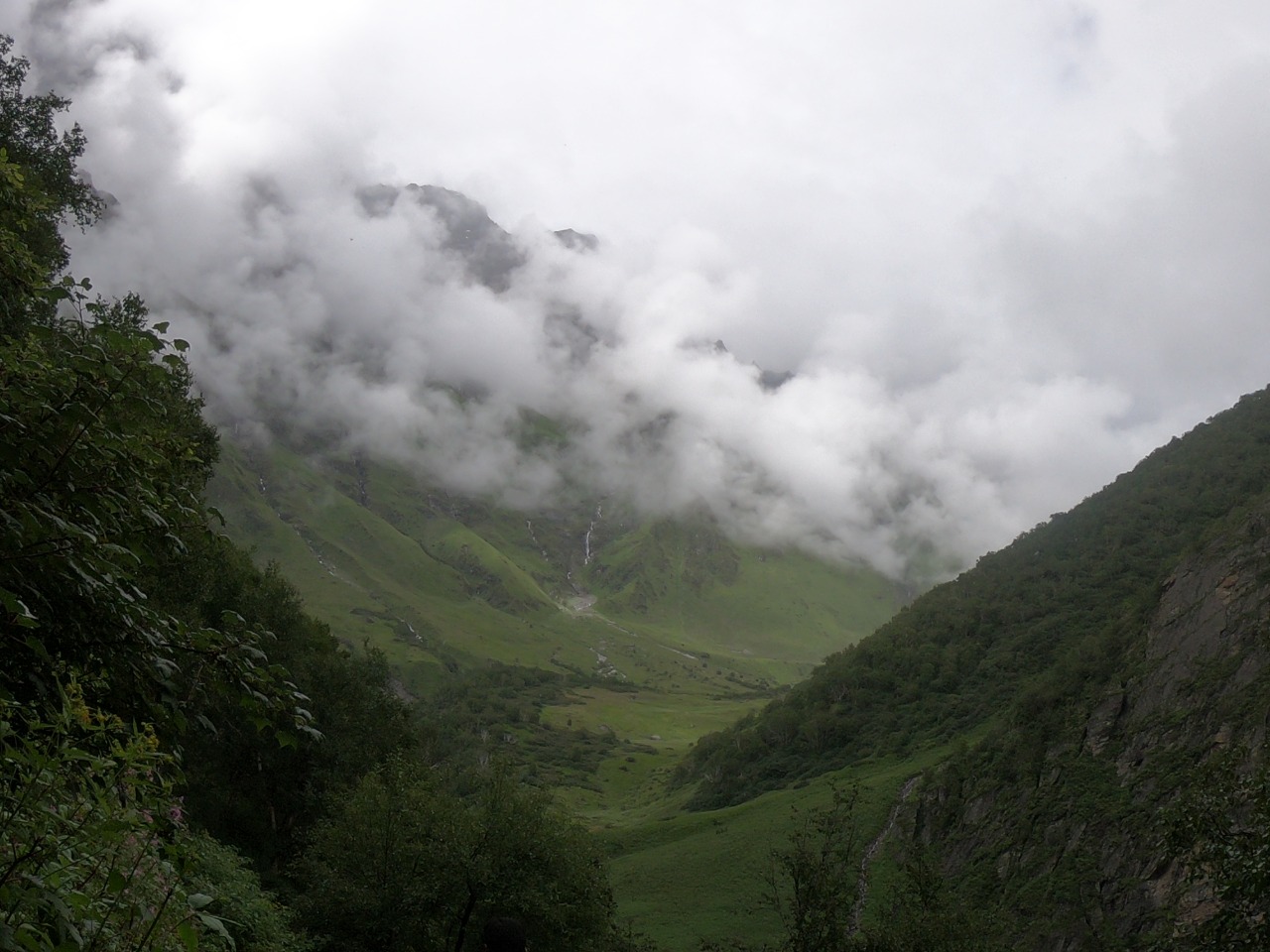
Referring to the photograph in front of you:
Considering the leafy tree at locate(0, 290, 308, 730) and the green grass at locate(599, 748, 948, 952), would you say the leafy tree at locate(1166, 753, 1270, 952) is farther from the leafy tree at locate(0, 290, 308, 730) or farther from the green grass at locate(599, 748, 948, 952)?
the green grass at locate(599, 748, 948, 952)

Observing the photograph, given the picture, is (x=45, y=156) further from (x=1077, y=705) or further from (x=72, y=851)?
(x=1077, y=705)

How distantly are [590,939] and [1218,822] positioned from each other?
2698cm

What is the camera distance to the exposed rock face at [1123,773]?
4869cm

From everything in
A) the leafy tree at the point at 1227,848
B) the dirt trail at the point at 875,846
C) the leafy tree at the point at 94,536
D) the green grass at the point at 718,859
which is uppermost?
the leafy tree at the point at 1227,848

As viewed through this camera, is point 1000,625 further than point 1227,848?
Yes

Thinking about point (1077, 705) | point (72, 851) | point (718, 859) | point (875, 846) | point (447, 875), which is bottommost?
point (718, 859)

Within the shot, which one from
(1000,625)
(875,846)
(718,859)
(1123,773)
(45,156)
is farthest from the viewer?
(1000,625)

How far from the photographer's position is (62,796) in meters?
6.23

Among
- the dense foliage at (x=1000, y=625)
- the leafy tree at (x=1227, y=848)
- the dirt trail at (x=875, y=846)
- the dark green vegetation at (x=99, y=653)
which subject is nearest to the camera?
the dark green vegetation at (x=99, y=653)

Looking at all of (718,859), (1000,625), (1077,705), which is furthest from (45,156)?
(1000,625)

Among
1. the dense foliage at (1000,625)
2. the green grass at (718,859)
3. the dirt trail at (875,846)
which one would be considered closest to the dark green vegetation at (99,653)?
the dirt trail at (875,846)

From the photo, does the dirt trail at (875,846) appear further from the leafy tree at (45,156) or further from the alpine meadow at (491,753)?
the leafy tree at (45,156)

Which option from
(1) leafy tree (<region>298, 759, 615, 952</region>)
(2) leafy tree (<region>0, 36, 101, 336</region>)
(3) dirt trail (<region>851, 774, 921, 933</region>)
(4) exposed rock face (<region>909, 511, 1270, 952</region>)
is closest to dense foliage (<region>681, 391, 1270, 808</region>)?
(3) dirt trail (<region>851, 774, 921, 933</region>)

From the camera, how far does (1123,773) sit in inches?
2394
